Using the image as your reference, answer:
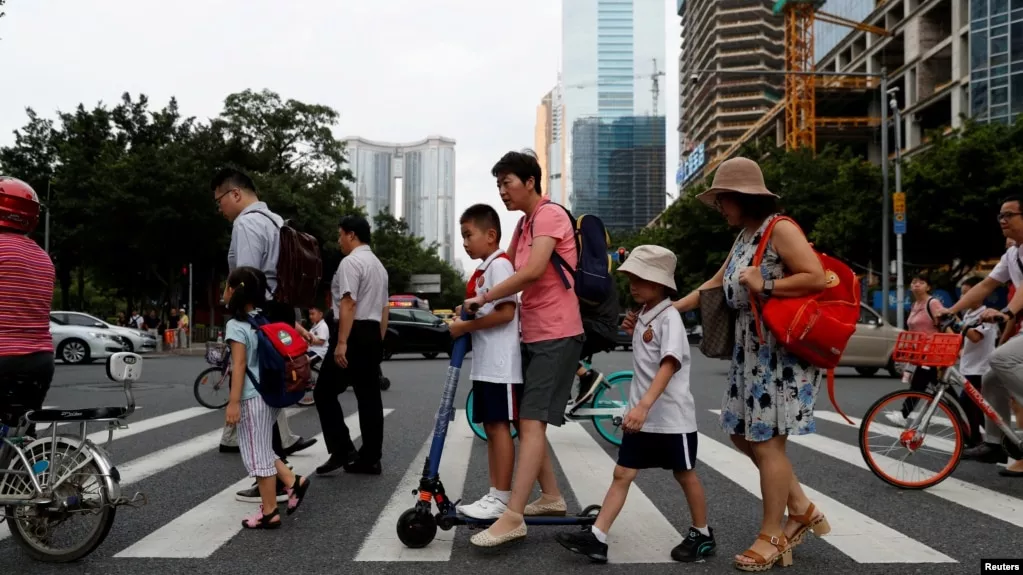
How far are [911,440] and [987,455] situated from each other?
137cm

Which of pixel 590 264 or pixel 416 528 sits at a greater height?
pixel 590 264

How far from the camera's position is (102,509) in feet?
12.2

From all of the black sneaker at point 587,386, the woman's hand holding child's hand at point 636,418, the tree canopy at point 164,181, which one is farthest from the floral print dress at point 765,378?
the tree canopy at point 164,181

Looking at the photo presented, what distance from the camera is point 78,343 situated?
2111 centimetres

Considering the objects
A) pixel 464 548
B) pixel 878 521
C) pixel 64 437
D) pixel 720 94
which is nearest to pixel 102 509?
pixel 64 437

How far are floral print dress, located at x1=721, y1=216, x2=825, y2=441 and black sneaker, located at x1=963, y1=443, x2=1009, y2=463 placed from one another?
3.51m

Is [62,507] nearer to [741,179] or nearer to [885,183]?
[741,179]

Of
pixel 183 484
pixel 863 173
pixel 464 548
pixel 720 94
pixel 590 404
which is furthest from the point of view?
pixel 720 94

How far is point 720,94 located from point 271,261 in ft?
339

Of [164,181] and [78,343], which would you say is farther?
[164,181]

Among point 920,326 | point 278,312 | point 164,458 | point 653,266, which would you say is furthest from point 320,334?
point 653,266

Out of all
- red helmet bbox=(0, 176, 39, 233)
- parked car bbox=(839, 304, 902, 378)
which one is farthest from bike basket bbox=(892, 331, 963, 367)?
parked car bbox=(839, 304, 902, 378)

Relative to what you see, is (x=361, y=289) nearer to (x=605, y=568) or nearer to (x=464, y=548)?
(x=464, y=548)

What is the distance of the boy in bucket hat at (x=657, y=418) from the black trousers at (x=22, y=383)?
2425 mm
